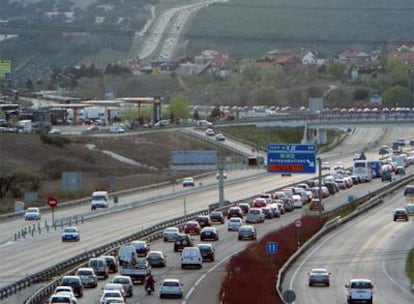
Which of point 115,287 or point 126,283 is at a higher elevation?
point 115,287

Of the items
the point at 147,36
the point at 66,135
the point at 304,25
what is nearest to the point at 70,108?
the point at 304,25

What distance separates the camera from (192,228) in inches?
2012

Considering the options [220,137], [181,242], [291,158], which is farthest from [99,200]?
[220,137]

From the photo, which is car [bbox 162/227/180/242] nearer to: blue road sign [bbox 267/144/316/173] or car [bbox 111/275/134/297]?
blue road sign [bbox 267/144/316/173]

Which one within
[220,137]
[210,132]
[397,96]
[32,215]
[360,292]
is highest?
[360,292]

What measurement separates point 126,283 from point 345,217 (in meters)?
20.7

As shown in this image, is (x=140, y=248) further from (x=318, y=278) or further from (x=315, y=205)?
(x=315, y=205)

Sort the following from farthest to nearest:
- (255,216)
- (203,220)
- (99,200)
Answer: (99,200) < (255,216) < (203,220)

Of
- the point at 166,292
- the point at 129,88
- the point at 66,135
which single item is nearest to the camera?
the point at 166,292

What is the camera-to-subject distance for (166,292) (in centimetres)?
3509

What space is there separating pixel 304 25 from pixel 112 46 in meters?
57.6

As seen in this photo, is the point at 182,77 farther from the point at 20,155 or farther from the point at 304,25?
the point at 20,155

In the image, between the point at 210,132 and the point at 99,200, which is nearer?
the point at 99,200

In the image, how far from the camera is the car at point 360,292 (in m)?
34.1
